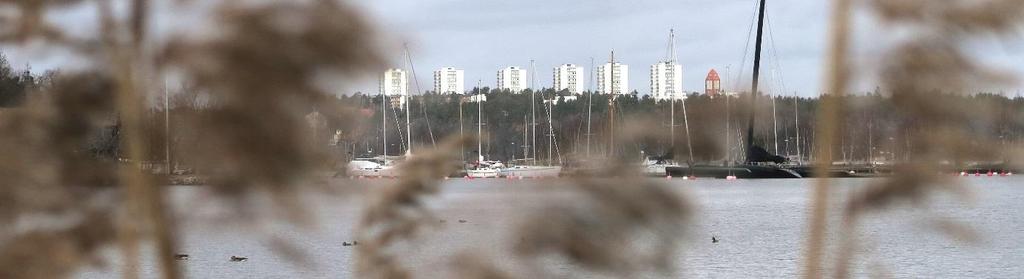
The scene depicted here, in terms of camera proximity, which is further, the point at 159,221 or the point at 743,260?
the point at 743,260

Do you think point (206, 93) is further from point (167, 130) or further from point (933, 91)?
point (933, 91)

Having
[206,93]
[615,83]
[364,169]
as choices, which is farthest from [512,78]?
[206,93]

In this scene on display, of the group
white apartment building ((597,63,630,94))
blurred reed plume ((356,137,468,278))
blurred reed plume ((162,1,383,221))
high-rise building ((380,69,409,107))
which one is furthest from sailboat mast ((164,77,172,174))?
white apartment building ((597,63,630,94))

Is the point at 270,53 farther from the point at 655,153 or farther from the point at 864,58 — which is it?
the point at 864,58

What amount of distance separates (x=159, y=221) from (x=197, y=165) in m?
0.09

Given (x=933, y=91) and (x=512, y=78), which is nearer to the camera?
(x=933, y=91)

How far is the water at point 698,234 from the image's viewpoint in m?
2.15

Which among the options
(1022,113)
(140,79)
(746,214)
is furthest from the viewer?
Answer: (746,214)

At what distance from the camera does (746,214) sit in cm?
6150

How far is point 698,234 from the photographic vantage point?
2.45 meters

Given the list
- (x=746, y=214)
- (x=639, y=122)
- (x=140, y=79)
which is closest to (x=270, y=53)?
(x=140, y=79)

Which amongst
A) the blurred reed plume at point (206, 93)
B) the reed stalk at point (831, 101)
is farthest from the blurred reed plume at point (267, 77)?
the reed stalk at point (831, 101)

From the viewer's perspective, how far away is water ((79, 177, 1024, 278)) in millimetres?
2148

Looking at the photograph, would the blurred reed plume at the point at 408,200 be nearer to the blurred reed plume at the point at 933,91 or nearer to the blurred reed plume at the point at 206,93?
the blurred reed plume at the point at 206,93
